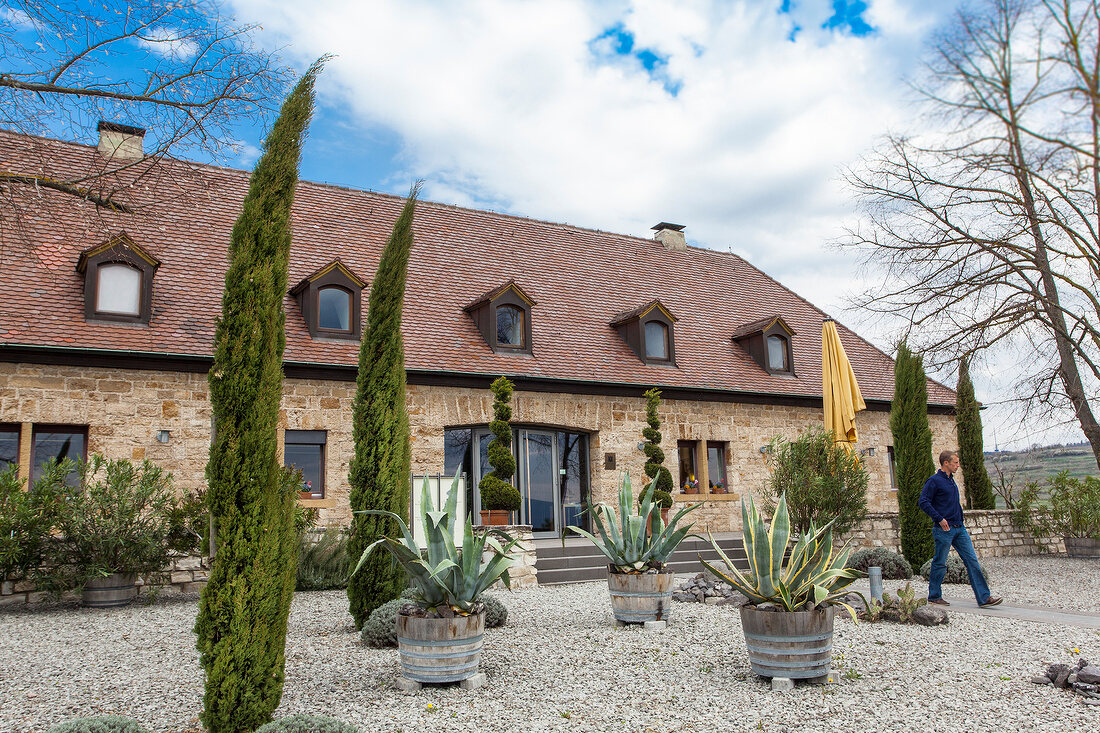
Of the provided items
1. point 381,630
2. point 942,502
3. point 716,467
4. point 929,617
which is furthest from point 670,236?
point 381,630

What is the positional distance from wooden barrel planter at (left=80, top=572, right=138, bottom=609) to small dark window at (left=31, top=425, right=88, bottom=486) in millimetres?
2803

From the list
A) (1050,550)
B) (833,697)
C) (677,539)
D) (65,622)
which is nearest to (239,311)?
(833,697)

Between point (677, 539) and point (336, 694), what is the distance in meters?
3.76

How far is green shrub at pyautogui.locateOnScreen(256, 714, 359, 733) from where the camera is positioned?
11.4ft

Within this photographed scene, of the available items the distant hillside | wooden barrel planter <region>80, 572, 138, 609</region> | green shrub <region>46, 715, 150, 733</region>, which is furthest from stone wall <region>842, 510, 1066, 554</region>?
green shrub <region>46, 715, 150, 733</region>

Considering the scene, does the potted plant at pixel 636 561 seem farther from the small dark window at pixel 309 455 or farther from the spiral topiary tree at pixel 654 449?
the small dark window at pixel 309 455

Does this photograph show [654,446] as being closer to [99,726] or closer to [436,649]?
[436,649]

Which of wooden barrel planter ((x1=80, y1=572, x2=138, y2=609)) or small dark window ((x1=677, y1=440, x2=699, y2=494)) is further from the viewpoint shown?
small dark window ((x1=677, y1=440, x2=699, y2=494))

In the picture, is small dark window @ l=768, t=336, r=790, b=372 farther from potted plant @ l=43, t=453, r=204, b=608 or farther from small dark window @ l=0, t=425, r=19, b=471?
small dark window @ l=0, t=425, r=19, b=471

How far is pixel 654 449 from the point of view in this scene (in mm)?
14227

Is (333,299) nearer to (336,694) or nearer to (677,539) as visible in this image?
(677,539)

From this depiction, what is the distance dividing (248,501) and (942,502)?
749 cm

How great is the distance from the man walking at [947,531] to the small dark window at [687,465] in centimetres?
753

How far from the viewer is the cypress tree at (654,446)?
551 inches
